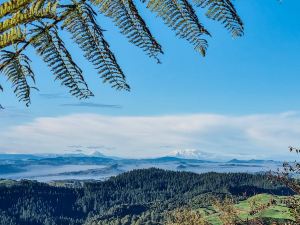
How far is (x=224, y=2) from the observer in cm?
228

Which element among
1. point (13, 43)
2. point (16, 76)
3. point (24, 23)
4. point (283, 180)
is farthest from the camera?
point (283, 180)

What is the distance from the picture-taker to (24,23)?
180 centimetres

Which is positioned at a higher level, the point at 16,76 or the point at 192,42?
the point at 192,42

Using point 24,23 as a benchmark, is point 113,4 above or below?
above

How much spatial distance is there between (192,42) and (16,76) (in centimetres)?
96

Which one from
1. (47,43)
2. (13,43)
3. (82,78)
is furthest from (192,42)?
(13,43)

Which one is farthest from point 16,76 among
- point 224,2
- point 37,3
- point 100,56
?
point 224,2

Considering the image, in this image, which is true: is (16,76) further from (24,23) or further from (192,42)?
(192,42)

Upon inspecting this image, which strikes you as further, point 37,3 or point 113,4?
point 113,4

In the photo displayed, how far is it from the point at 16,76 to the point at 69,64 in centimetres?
38

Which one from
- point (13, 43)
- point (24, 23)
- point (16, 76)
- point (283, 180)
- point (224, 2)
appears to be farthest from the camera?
point (283, 180)

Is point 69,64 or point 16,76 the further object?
point 16,76

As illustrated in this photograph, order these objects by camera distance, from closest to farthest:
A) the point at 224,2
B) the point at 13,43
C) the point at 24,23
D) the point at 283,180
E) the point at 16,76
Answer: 1. the point at 24,23
2. the point at 13,43
3. the point at 224,2
4. the point at 16,76
5. the point at 283,180

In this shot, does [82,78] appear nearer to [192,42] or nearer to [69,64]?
[69,64]
